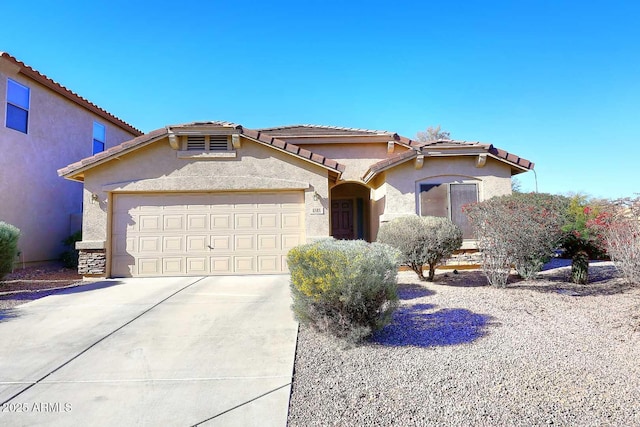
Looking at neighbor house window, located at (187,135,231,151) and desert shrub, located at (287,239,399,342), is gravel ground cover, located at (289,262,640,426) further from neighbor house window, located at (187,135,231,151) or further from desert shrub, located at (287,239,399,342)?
neighbor house window, located at (187,135,231,151)

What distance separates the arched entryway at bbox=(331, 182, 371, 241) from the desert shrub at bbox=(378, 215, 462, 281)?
20.5 ft

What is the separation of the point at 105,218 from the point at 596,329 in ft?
36.3

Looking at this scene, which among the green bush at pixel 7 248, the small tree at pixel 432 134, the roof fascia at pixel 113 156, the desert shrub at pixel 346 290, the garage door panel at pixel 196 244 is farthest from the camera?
the small tree at pixel 432 134

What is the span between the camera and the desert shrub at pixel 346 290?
4387 millimetres

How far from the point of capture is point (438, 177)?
36.0ft

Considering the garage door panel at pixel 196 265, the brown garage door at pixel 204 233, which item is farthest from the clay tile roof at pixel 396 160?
the garage door panel at pixel 196 265

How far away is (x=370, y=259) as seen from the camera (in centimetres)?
457

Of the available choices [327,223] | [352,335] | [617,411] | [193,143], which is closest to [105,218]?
[193,143]

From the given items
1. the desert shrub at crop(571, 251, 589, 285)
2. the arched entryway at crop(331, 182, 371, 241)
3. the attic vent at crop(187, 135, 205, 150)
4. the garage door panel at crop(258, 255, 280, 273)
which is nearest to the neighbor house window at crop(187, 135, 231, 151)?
the attic vent at crop(187, 135, 205, 150)

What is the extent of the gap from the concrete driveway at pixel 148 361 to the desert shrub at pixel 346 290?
0.62 m

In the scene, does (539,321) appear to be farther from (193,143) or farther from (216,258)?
(193,143)

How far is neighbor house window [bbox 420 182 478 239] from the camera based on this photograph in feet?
35.8

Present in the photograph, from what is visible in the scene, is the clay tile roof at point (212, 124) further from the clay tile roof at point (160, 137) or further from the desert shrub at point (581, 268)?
the desert shrub at point (581, 268)

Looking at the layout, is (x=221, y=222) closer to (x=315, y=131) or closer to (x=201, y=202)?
(x=201, y=202)
